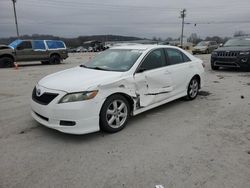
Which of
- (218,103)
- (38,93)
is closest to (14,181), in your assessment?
(38,93)

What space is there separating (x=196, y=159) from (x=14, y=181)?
2.35 m

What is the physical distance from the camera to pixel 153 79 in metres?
4.94

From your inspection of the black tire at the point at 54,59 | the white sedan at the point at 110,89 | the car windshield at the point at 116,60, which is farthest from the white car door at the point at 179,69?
the black tire at the point at 54,59

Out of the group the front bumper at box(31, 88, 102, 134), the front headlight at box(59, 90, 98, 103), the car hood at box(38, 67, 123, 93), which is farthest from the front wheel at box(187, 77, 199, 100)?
the front headlight at box(59, 90, 98, 103)

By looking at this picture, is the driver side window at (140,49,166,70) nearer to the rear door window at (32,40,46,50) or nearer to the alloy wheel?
the alloy wheel

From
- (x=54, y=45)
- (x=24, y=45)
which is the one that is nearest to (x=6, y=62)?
(x=24, y=45)

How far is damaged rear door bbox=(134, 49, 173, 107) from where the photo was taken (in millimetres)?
4688

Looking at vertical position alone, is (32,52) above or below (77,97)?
below

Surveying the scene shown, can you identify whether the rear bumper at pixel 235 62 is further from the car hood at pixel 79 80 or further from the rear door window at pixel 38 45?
the rear door window at pixel 38 45

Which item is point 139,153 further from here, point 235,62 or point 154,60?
point 235,62

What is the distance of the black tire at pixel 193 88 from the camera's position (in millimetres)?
6304

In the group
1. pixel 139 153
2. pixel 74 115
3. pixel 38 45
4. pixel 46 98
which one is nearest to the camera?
pixel 139 153

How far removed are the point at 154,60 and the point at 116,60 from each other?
32.0 inches

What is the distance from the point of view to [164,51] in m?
5.55
